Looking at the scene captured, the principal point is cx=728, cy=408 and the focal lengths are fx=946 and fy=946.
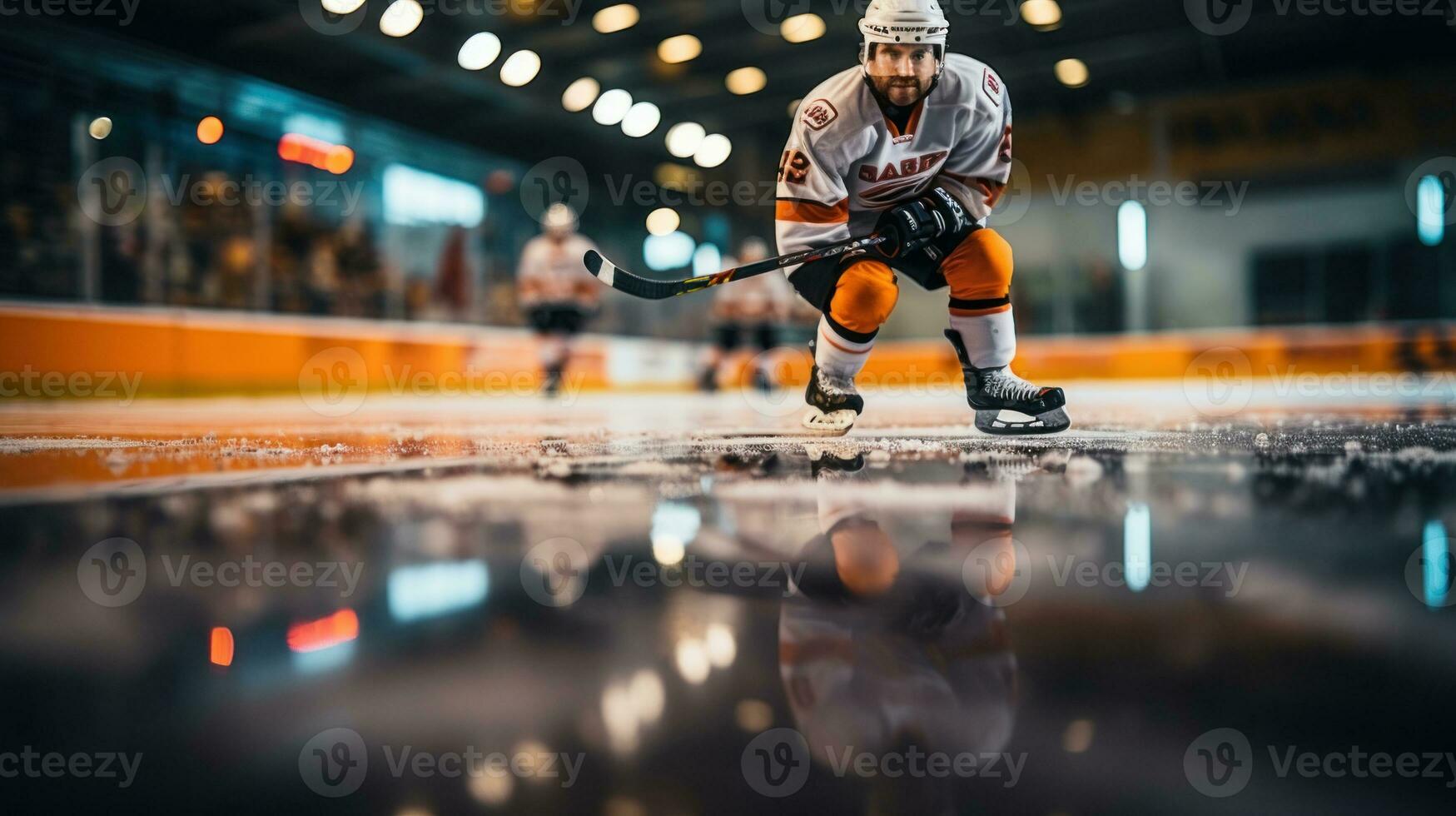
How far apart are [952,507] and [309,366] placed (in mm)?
9467

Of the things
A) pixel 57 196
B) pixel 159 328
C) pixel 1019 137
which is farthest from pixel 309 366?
pixel 1019 137

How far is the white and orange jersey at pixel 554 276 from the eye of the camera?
29.3ft

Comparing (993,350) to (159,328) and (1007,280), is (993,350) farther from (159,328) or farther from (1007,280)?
(159,328)

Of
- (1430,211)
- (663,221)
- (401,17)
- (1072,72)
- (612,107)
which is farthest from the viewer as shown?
(663,221)

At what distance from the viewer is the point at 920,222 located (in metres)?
2.59

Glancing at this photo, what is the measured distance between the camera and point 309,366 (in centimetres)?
939

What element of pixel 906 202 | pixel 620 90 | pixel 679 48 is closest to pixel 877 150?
pixel 906 202

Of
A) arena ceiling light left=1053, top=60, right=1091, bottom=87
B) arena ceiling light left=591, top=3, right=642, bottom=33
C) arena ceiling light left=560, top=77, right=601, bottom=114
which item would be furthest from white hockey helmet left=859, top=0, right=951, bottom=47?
arena ceiling light left=1053, top=60, right=1091, bottom=87

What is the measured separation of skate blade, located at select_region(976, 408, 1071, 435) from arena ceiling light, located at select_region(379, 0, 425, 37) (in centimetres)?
778

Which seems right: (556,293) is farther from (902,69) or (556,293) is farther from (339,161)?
(902,69)

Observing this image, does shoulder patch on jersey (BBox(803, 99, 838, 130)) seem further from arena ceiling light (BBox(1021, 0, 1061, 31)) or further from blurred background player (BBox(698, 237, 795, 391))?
arena ceiling light (BBox(1021, 0, 1061, 31))

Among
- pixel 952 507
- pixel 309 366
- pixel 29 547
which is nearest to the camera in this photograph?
pixel 29 547

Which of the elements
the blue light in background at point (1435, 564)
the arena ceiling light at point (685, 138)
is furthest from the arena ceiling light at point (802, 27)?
the blue light in background at point (1435, 564)

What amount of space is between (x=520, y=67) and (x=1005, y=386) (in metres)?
8.96
